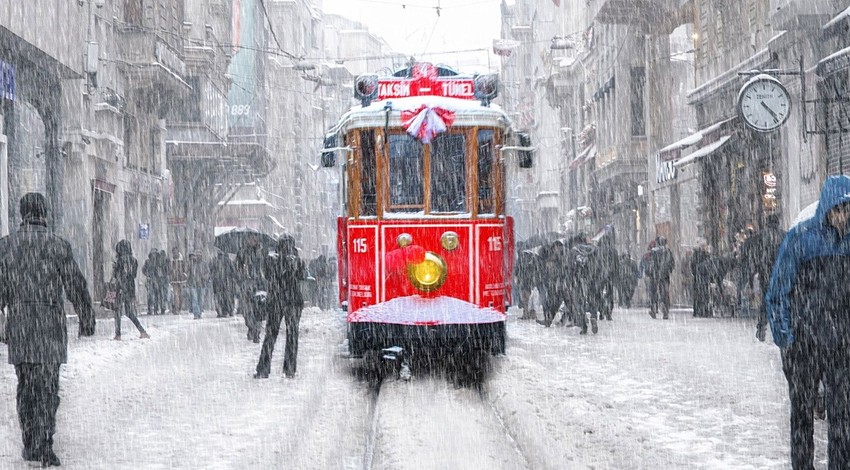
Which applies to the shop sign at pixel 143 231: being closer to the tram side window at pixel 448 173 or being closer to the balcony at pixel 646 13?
the balcony at pixel 646 13

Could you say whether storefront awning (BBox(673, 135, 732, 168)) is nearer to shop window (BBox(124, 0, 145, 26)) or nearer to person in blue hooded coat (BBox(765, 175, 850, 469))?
shop window (BBox(124, 0, 145, 26))

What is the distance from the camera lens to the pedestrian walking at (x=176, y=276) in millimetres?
29703

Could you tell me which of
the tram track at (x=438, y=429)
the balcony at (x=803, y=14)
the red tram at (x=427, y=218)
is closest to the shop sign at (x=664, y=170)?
the balcony at (x=803, y=14)

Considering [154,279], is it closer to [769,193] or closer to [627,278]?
[627,278]

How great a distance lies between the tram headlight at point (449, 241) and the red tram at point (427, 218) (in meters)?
0.01

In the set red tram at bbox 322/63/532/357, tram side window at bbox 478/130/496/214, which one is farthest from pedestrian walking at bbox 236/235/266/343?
tram side window at bbox 478/130/496/214

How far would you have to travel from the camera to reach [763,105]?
20.4 m

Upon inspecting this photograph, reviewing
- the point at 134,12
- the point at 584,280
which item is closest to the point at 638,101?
the point at 134,12

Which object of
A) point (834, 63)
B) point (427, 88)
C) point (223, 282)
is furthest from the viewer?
point (223, 282)

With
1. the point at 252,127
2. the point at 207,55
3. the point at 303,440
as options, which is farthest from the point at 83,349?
the point at 252,127

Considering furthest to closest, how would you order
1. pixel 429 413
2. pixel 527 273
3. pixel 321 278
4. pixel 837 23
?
pixel 321 278 → pixel 527 273 → pixel 837 23 → pixel 429 413

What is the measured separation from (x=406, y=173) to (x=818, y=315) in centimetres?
728

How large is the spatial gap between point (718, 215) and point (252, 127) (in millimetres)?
29248

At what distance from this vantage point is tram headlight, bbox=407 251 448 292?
42.3 ft
